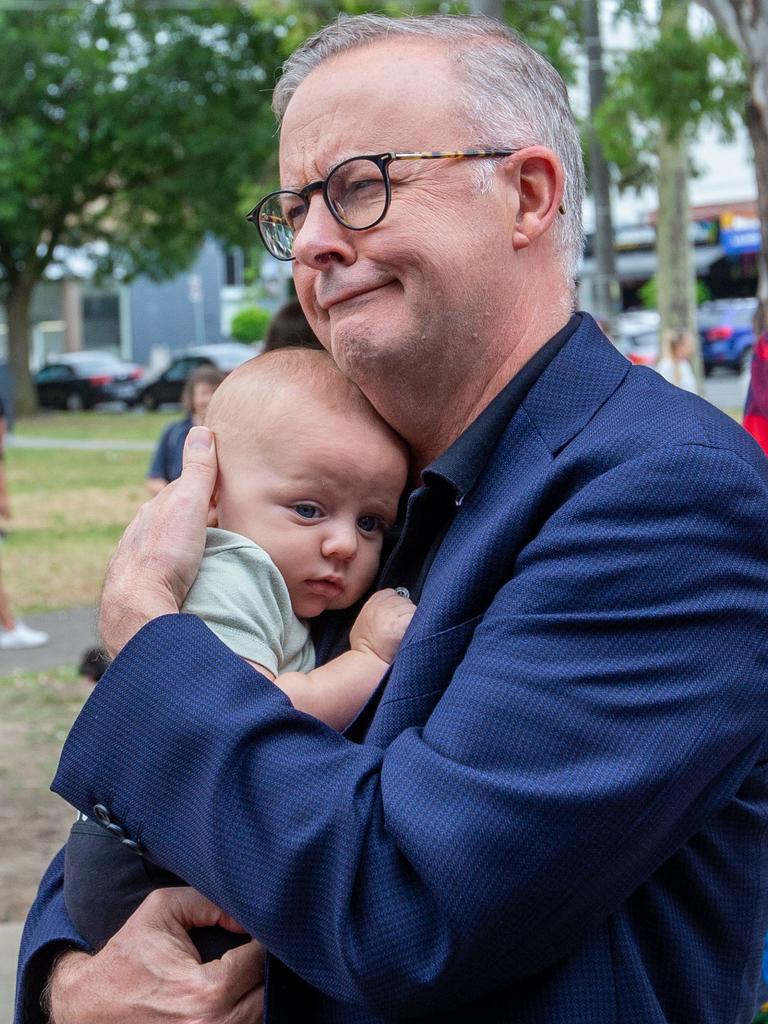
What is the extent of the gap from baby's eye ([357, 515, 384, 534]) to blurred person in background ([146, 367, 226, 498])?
5.63m

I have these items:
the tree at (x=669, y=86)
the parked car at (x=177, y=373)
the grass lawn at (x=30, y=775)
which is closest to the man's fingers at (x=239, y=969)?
the grass lawn at (x=30, y=775)

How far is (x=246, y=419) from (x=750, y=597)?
0.84 metres

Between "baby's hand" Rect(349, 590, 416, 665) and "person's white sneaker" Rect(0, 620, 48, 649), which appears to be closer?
"baby's hand" Rect(349, 590, 416, 665)

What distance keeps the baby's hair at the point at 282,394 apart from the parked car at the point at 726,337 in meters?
31.6

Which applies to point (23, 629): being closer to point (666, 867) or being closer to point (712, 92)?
point (712, 92)

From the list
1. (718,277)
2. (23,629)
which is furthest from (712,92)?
(718,277)

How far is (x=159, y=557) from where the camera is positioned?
190 cm

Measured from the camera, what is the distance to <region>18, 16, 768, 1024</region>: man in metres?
1.48

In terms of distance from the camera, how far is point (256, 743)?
159cm

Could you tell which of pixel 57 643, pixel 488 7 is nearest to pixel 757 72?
pixel 488 7

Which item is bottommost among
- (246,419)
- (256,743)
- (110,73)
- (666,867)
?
(666,867)

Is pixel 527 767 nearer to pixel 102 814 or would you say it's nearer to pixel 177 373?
pixel 102 814

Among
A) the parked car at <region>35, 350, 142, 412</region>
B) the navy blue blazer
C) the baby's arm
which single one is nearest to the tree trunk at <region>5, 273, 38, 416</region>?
the parked car at <region>35, 350, 142, 412</region>

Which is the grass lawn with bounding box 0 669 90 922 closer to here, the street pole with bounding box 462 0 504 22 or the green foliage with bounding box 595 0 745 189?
the street pole with bounding box 462 0 504 22
